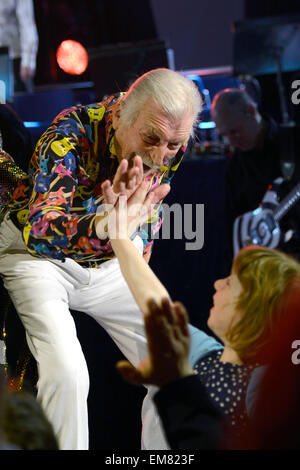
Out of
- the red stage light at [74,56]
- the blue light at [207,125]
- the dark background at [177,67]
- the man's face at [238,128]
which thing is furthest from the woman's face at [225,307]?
the red stage light at [74,56]

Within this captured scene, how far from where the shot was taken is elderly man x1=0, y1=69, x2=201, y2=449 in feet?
3.92

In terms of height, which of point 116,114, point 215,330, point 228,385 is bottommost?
point 228,385

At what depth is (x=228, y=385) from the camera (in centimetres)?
132

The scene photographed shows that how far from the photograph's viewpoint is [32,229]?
1188mm

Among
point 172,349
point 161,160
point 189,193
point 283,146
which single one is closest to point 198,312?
point 189,193

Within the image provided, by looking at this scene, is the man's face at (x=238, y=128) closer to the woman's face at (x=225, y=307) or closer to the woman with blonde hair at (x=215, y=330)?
the woman with blonde hair at (x=215, y=330)

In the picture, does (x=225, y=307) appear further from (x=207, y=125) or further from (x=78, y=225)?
(x=207, y=125)

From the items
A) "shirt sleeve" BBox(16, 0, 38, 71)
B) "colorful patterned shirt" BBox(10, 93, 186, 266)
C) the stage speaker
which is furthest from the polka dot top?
"shirt sleeve" BBox(16, 0, 38, 71)

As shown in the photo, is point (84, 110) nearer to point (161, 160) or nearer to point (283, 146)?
point (161, 160)

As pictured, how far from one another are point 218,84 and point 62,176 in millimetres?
2198

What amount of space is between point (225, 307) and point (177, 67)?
11.2 ft

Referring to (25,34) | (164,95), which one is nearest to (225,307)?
(164,95)

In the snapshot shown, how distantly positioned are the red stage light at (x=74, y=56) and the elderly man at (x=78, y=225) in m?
2.15

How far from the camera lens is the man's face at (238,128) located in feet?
8.86
